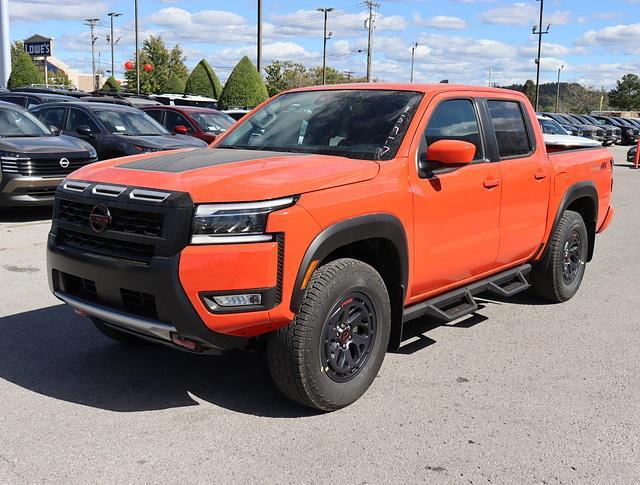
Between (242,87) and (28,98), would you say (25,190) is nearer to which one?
(28,98)

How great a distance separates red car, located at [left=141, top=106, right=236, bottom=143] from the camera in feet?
47.1

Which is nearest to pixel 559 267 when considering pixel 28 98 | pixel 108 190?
pixel 108 190

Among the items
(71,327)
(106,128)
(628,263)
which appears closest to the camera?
(71,327)

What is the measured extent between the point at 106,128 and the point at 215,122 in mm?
3294

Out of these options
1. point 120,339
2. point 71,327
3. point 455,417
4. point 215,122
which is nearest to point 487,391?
point 455,417

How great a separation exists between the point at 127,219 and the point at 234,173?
0.61m

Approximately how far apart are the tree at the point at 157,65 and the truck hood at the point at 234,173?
58.8 m

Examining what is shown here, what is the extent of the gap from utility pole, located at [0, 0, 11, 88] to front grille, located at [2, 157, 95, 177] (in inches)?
910

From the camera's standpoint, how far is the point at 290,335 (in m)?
3.53

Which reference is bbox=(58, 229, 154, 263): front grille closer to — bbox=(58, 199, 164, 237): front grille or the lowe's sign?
bbox=(58, 199, 164, 237): front grille

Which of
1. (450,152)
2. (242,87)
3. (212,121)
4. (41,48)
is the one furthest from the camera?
(41,48)

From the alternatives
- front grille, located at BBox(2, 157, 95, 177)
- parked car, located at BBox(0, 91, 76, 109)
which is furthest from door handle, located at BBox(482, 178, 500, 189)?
parked car, located at BBox(0, 91, 76, 109)

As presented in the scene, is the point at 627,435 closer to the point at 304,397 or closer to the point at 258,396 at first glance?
the point at 304,397

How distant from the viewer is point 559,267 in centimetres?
609
